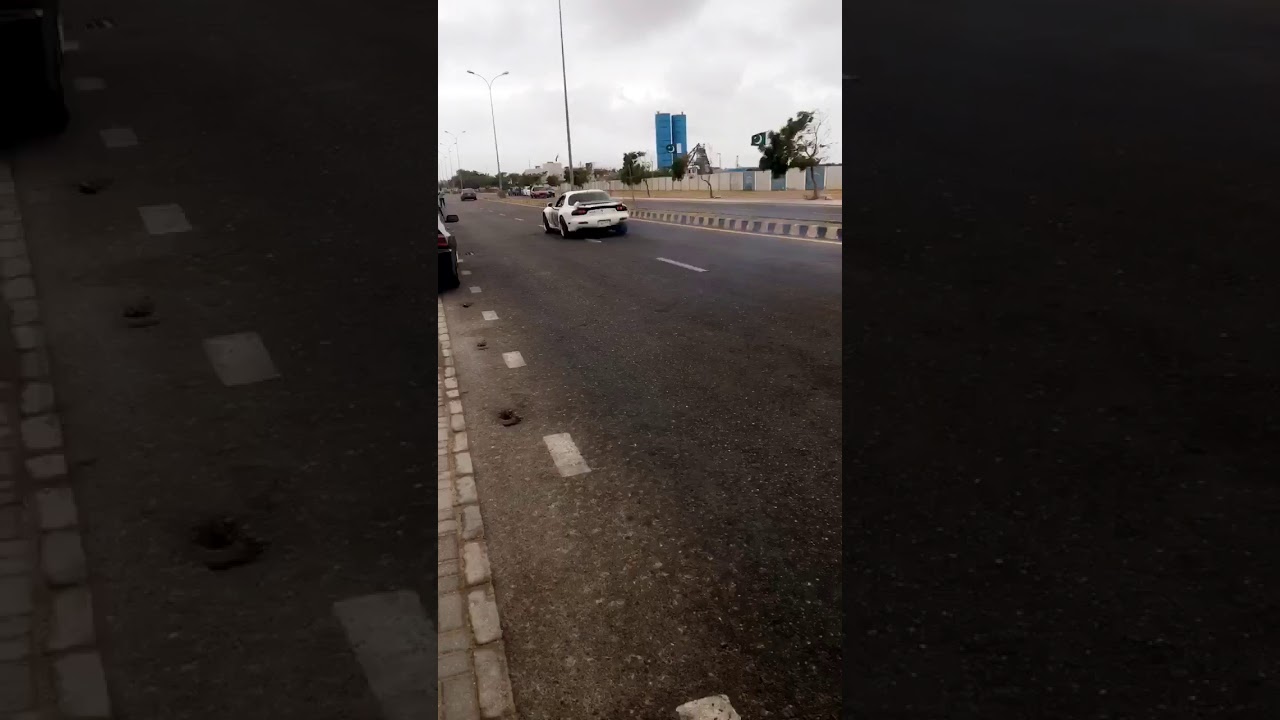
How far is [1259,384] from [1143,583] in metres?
2.25

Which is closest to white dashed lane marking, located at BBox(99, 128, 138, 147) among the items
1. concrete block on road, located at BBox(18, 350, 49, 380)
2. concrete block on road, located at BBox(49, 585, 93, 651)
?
concrete block on road, located at BBox(18, 350, 49, 380)

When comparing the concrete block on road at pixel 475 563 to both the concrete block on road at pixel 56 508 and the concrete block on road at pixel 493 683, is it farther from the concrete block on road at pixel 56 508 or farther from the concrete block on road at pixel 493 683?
the concrete block on road at pixel 56 508

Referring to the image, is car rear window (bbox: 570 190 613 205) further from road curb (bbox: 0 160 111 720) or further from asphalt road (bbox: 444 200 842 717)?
road curb (bbox: 0 160 111 720)

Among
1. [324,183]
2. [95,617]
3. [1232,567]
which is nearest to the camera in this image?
[95,617]

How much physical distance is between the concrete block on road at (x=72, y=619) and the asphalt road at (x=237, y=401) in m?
0.04

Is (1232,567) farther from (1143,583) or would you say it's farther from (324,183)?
(324,183)

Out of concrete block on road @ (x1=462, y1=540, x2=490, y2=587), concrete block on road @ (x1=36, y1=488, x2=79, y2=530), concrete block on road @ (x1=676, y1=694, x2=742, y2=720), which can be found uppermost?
concrete block on road @ (x1=36, y1=488, x2=79, y2=530)

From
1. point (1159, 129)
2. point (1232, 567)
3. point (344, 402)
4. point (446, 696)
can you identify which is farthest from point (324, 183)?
point (1159, 129)

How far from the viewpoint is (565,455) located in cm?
408

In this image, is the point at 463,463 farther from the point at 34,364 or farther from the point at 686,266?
the point at 686,266

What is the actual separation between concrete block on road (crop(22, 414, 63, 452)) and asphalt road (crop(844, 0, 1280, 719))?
3.66 m

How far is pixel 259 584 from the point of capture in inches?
104

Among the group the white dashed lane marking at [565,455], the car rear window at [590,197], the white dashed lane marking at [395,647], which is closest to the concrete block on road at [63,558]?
the white dashed lane marking at [395,647]

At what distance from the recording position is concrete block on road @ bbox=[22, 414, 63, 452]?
3.32 meters
